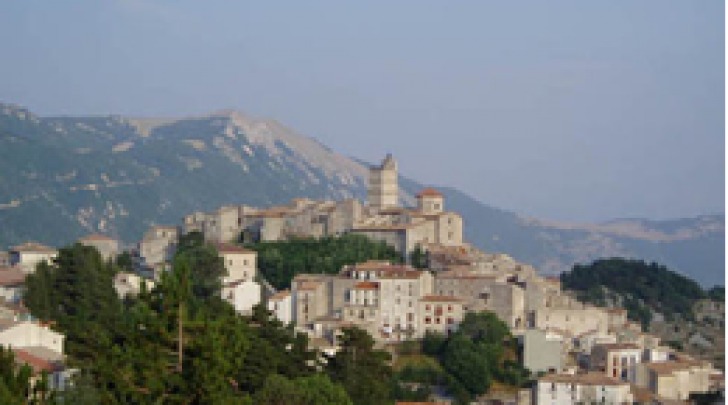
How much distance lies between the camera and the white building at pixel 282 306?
55156mm

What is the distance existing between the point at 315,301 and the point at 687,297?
31.5 meters

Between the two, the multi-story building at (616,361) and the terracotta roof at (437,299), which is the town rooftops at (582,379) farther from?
the terracotta roof at (437,299)

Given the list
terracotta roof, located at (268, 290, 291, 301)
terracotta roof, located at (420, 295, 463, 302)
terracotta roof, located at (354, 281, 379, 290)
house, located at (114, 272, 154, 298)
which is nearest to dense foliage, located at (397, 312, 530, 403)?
terracotta roof, located at (420, 295, 463, 302)

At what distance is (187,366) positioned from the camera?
28141 mm

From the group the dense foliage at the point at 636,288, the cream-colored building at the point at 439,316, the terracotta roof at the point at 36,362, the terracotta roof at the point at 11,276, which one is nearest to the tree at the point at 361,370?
the cream-colored building at the point at 439,316

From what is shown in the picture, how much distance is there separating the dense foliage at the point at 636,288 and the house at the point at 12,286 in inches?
1061

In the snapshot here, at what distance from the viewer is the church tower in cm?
7094

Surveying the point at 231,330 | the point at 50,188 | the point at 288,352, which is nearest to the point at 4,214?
the point at 50,188

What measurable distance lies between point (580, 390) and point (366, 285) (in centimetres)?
929

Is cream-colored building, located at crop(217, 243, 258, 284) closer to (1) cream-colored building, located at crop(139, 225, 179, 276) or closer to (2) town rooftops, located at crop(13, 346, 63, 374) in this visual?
(1) cream-colored building, located at crop(139, 225, 179, 276)

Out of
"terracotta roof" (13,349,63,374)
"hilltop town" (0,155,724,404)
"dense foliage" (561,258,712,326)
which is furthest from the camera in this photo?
"dense foliage" (561,258,712,326)

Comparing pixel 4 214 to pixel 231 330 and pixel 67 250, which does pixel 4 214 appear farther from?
pixel 231 330

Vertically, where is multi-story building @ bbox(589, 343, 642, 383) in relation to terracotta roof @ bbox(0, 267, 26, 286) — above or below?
below

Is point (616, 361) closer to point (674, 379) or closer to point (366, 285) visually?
point (674, 379)
